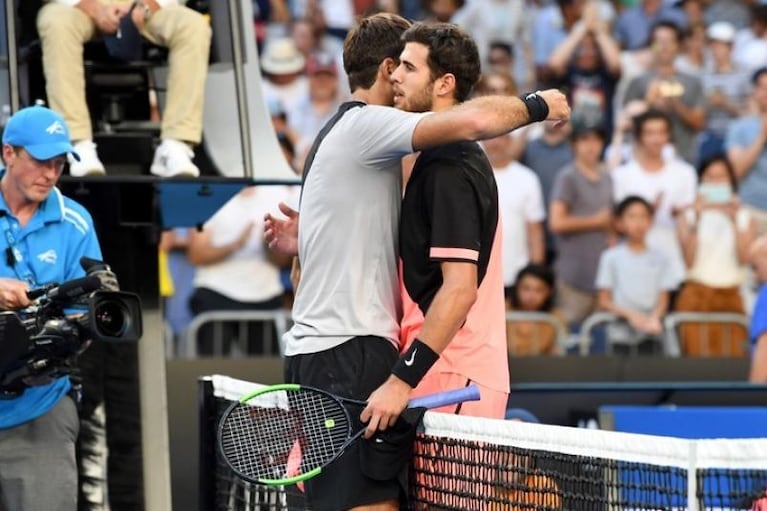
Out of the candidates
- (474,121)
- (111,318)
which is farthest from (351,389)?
(111,318)

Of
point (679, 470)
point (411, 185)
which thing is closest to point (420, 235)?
point (411, 185)

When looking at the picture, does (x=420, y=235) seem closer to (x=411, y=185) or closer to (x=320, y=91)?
(x=411, y=185)

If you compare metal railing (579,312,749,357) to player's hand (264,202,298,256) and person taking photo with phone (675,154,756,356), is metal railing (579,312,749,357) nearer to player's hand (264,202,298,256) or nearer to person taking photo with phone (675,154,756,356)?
person taking photo with phone (675,154,756,356)

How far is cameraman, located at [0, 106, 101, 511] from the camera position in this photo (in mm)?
6648

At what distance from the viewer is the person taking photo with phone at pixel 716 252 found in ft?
44.7

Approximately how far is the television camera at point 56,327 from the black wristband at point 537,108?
75.3 inches

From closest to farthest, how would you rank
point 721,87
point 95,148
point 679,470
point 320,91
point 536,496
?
1. point 679,470
2. point 536,496
3. point 95,148
4. point 320,91
5. point 721,87

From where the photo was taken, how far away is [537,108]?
18.0 ft

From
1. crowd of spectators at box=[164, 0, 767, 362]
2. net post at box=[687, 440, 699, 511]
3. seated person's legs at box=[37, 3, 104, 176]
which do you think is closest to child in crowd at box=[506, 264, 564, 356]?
crowd of spectators at box=[164, 0, 767, 362]

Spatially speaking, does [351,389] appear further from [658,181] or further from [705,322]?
[658,181]

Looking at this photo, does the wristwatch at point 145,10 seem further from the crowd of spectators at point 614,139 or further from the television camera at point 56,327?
the crowd of spectators at point 614,139

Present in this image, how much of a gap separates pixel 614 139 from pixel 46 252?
863 centimetres

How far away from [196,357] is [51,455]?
17.0 feet

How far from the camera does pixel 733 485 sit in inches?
181
